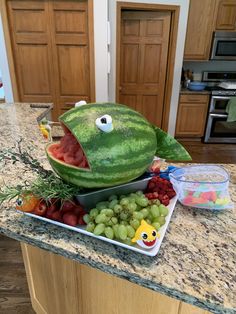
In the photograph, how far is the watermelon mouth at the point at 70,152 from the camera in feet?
2.21

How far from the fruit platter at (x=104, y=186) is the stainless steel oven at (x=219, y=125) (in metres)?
3.57

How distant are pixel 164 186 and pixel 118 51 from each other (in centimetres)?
311

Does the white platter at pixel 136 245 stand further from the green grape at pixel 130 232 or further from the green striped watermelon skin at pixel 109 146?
the green striped watermelon skin at pixel 109 146

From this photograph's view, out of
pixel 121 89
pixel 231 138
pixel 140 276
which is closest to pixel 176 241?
pixel 140 276

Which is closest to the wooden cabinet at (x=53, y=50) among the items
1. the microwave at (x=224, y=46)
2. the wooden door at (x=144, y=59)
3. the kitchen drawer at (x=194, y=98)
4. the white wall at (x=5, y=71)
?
the white wall at (x=5, y=71)

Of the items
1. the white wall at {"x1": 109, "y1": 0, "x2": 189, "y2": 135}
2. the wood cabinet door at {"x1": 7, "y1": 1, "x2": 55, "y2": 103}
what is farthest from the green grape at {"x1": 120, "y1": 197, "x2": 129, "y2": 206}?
the white wall at {"x1": 109, "y1": 0, "x2": 189, "y2": 135}

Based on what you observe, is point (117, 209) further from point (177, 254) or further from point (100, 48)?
point (100, 48)

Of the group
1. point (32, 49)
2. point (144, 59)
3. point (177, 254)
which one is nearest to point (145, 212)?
point (177, 254)

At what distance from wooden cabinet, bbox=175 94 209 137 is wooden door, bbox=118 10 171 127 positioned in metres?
0.36

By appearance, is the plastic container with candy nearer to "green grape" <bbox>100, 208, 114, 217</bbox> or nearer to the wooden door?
"green grape" <bbox>100, 208, 114, 217</bbox>

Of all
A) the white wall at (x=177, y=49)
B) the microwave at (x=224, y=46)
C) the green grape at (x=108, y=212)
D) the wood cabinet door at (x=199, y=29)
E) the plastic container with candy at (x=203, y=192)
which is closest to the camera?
the green grape at (x=108, y=212)

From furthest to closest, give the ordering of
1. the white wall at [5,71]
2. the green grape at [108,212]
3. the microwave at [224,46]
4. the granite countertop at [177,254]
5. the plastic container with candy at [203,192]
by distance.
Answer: the microwave at [224,46]
the white wall at [5,71]
the plastic container with candy at [203,192]
the green grape at [108,212]
the granite countertop at [177,254]

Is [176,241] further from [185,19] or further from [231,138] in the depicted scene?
[231,138]

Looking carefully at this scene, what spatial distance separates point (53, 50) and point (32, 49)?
0.93 ft
